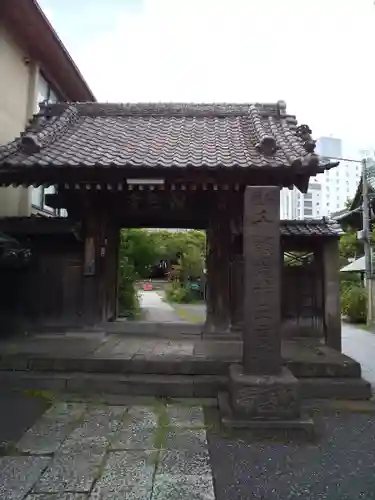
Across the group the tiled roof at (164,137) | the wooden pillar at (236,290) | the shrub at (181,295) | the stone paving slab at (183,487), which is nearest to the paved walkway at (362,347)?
the wooden pillar at (236,290)

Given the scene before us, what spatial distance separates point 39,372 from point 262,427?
144 inches

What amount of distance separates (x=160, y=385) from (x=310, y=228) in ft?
14.9

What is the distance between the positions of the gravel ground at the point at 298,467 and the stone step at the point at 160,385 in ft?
3.47

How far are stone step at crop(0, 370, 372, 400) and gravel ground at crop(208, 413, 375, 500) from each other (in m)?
1.06

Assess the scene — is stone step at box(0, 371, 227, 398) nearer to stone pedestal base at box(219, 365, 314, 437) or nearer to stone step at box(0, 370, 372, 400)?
stone step at box(0, 370, 372, 400)

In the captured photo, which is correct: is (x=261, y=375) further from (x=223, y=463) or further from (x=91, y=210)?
(x=91, y=210)

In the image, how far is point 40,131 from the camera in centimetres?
844

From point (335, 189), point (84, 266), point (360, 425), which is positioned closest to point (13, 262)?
point (84, 266)

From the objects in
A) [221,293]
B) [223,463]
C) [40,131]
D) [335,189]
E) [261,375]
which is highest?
[335,189]

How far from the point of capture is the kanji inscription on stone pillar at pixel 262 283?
190 inches

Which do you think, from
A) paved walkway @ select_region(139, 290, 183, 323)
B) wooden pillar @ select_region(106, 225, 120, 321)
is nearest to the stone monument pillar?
wooden pillar @ select_region(106, 225, 120, 321)

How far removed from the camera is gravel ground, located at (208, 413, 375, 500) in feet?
10.7

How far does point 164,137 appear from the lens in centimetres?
900

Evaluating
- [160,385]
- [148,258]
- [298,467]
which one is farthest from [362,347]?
[148,258]
